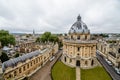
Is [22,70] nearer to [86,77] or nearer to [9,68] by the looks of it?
[9,68]

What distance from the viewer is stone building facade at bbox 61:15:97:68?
3944 centimetres

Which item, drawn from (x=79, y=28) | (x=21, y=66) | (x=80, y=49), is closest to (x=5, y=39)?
(x=21, y=66)

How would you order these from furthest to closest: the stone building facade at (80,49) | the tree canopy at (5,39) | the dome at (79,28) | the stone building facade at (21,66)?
the tree canopy at (5,39), the dome at (79,28), the stone building facade at (80,49), the stone building facade at (21,66)

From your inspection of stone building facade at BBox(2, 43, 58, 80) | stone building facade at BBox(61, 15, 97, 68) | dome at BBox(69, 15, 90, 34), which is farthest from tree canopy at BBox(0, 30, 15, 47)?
dome at BBox(69, 15, 90, 34)

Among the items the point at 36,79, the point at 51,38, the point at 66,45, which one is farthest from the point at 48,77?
the point at 51,38

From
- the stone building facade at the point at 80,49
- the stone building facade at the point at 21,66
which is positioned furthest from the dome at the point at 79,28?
the stone building facade at the point at 21,66

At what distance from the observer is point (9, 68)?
2538 cm

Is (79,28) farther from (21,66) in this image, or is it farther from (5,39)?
(5,39)

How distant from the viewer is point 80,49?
39688mm

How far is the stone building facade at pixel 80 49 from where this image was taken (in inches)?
1553

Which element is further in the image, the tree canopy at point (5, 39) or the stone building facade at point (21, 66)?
the tree canopy at point (5, 39)

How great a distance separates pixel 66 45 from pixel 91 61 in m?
9.49

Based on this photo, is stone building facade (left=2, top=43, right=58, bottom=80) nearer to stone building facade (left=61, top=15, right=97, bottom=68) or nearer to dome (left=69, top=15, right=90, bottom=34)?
stone building facade (left=61, top=15, right=97, bottom=68)

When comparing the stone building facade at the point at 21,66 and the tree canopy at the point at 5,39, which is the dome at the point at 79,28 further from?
the tree canopy at the point at 5,39
